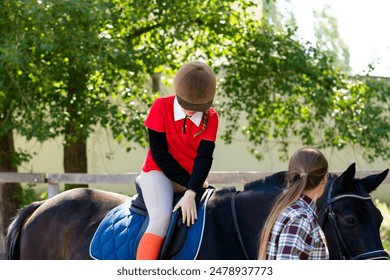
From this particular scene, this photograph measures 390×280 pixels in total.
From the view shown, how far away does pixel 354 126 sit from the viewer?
1075 cm

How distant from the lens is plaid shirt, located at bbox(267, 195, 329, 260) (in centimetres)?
278

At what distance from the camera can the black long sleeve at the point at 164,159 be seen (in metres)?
3.64

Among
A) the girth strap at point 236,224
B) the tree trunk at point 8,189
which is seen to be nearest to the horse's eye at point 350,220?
the girth strap at point 236,224

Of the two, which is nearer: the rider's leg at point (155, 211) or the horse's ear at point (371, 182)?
the horse's ear at point (371, 182)

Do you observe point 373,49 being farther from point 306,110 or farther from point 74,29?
point 74,29

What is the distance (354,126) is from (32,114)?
4954mm

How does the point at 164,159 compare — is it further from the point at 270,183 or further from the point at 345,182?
the point at 345,182

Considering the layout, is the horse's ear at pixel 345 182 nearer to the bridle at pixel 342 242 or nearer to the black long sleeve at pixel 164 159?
the bridle at pixel 342 242

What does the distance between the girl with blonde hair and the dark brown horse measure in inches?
13.7

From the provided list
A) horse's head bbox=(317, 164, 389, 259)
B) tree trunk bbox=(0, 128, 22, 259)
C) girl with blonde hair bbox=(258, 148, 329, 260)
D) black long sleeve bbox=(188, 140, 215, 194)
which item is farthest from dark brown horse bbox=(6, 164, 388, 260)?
tree trunk bbox=(0, 128, 22, 259)

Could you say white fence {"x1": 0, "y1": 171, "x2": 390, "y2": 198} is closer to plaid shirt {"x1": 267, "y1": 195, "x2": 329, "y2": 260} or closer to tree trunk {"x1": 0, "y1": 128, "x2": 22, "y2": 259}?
tree trunk {"x1": 0, "y1": 128, "x2": 22, "y2": 259}

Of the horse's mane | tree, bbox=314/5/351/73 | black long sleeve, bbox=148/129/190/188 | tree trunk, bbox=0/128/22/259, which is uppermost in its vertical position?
tree, bbox=314/5/351/73

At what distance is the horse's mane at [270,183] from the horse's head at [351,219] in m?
0.26

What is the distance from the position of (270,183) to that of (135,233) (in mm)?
815
